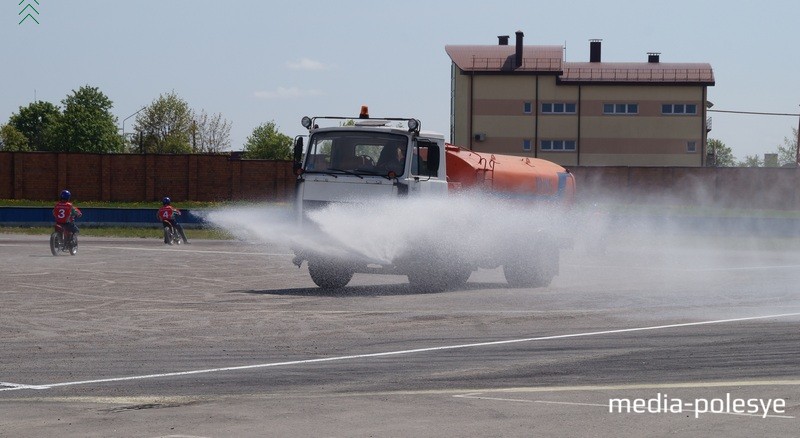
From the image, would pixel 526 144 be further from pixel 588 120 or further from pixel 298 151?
pixel 298 151

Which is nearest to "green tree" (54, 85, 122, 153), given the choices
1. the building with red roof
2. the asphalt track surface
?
the building with red roof

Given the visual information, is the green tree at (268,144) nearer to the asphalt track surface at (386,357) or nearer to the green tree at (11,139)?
the green tree at (11,139)

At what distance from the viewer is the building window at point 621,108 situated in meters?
82.6

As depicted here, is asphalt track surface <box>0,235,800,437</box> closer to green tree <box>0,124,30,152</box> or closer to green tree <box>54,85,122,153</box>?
green tree <box>54,85,122,153</box>

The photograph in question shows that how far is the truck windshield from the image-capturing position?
18.8 meters

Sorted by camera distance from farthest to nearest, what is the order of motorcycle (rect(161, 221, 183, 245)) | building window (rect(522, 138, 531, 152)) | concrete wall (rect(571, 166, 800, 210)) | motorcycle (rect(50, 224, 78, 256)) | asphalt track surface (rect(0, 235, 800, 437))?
building window (rect(522, 138, 531, 152)) < concrete wall (rect(571, 166, 800, 210)) < motorcycle (rect(161, 221, 183, 245)) < motorcycle (rect(50, 224, 78, 256)) < asphalt track surface (rect(0, 235, 800, 437))

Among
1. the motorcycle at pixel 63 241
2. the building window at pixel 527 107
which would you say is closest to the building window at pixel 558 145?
the building window at pixel 527 107

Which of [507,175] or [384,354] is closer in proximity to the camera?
[384,354]

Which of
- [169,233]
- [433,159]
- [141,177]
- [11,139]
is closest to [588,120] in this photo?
[141,177]

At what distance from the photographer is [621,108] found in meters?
82.8

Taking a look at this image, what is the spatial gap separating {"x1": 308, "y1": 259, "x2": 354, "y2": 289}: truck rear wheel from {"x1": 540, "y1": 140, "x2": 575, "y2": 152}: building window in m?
64.3

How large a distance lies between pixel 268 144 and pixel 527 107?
42.5m

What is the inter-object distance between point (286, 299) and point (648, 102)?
2675 inches

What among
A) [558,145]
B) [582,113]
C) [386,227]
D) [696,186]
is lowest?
[386,227]
